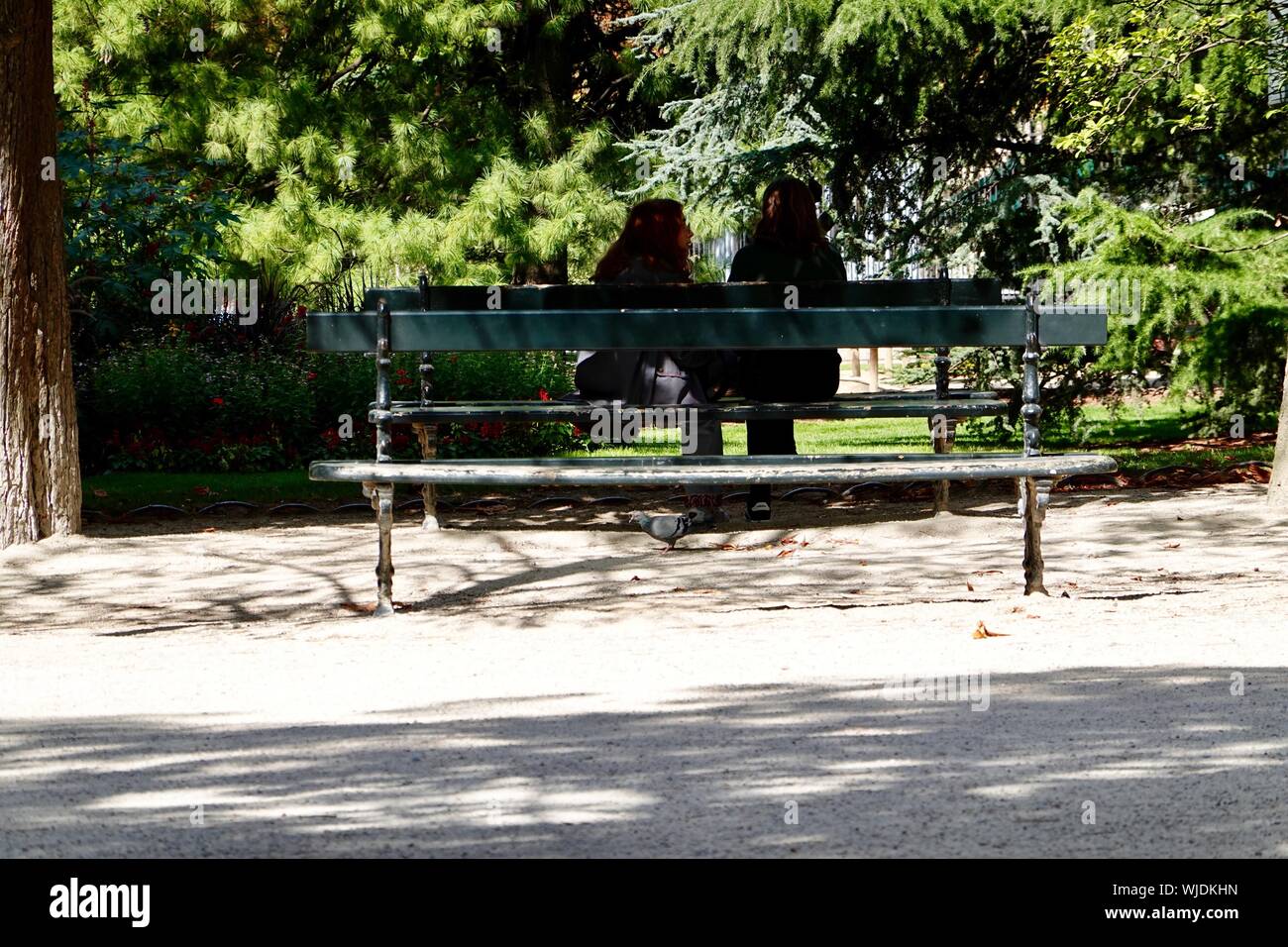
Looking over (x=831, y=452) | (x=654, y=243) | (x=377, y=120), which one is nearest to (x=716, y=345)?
(x=654, y=243)

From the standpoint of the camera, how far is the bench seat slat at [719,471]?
6.48 meters

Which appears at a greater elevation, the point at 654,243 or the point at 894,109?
the point at 894,109

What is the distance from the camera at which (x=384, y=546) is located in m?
6.89

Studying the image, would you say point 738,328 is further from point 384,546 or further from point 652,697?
point 652,697

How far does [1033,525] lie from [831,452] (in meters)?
6.76

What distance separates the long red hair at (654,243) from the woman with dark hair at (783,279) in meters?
0.47

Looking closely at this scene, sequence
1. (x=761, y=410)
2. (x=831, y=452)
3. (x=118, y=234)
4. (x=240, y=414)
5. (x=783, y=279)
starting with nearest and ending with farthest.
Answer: (x=761, y=410) < (x=783, y=279) < (x=240, y=414) < (x=118, y=234) < (x=831, y=452)

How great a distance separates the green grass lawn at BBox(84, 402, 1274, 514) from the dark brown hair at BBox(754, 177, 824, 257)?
170 centimetres

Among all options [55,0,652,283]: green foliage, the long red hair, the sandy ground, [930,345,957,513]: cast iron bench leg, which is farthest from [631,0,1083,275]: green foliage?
[55,0,652,283]: green foliage

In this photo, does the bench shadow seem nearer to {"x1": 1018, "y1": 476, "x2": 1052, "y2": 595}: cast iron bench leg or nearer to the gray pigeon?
{"x1": 1018, "y1": 476, "x2": 1052, "y2": 595}: cast iron bench leg

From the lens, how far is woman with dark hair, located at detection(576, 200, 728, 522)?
875 centimetres

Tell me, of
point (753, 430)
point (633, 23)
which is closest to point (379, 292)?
point (753, 430)

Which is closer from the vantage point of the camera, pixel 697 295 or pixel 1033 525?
pixel 1033 525

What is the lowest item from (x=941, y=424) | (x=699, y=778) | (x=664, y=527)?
(x=699, y=778)
